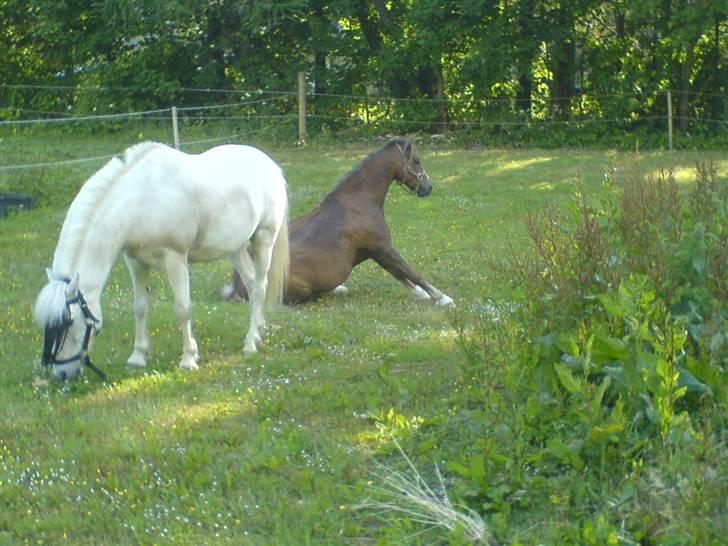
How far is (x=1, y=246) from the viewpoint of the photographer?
13664 mm

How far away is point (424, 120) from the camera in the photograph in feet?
84.3

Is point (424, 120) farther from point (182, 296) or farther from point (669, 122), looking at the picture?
point (182, 296)

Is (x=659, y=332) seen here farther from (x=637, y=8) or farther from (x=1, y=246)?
(x=637, y=8)

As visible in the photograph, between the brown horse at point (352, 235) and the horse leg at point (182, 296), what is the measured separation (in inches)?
106

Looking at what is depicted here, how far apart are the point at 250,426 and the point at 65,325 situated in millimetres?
1461

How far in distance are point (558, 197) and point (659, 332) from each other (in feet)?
39.8

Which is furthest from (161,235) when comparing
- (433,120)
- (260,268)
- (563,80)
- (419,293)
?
(563,80)

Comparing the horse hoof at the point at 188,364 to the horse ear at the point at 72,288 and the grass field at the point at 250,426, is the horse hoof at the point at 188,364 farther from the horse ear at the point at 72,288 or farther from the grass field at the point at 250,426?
the horse ear at the point at 72,288

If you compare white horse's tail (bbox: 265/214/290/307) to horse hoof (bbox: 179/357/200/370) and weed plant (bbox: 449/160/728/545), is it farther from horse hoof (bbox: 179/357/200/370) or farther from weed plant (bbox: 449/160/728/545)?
weed plant (bbox: 449/160/728/545)

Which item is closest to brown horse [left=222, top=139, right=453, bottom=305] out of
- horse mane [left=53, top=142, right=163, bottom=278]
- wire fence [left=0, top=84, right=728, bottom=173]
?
horse mane [left=53, top=142, right=163, bottom=278]

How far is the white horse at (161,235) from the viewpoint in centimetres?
751

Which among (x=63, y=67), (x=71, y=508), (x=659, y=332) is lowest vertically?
(x=71, y=508)

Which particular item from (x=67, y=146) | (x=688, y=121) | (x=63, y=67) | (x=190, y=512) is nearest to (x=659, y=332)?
(x=190, y=512)

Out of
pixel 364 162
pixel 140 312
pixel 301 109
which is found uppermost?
pixel 301 109
